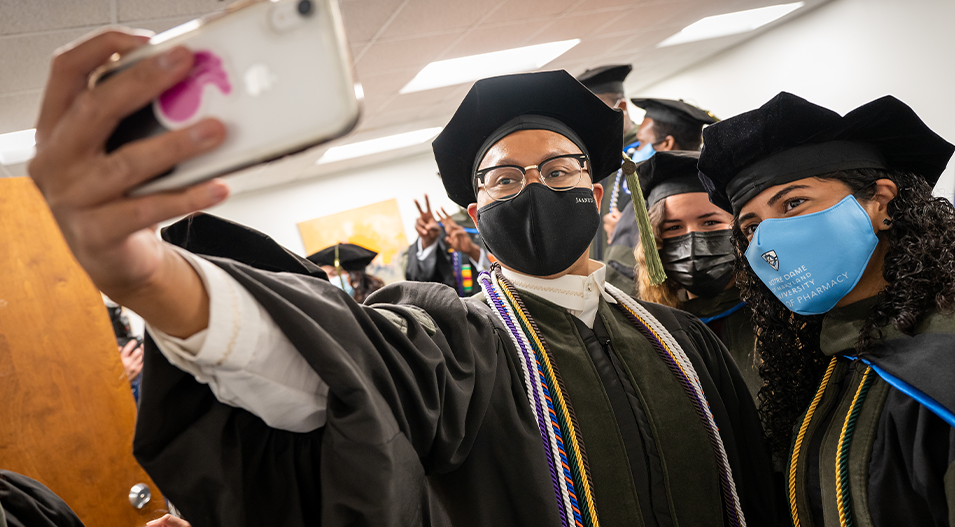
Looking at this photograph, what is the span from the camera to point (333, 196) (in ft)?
36.0

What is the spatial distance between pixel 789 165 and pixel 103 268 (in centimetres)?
156

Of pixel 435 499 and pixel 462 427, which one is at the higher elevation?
pixel 462 427

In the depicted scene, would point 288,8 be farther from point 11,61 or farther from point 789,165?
point 11,61

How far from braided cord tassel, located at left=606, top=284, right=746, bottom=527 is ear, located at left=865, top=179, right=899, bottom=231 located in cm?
60

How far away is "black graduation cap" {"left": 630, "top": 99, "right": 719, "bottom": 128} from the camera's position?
155 inches

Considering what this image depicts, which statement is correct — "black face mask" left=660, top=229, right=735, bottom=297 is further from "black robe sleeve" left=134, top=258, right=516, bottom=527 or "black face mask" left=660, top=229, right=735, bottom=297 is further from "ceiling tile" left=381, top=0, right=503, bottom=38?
"ceiling tile" left=381, top=0, right=503, bottom=38

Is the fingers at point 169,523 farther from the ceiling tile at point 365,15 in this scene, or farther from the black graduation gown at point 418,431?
the ceiling tile at point 365,15

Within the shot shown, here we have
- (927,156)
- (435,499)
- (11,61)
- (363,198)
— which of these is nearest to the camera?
(435,499)

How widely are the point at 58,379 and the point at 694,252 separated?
103 inches

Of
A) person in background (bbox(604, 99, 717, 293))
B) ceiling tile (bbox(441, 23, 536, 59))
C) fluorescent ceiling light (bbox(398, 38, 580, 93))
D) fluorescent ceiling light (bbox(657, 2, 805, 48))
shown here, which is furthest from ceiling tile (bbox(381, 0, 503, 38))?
fluorescent ceiling light (bbox(657, 2, 805, 48))

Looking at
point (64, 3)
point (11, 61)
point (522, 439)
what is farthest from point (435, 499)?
point (11, 61)

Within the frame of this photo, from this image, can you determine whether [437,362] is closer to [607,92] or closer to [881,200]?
[881,200]

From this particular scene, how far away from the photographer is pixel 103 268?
24.6 inches

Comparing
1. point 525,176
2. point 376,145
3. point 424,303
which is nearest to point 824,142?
point 525,176
